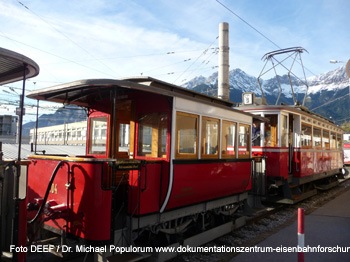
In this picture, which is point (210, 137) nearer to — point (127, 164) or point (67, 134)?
point (127, 164)

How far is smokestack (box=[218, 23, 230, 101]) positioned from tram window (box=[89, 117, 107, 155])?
1121 centimetres

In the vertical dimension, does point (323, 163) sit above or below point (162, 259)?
above

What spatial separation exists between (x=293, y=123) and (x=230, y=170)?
5.18 metres

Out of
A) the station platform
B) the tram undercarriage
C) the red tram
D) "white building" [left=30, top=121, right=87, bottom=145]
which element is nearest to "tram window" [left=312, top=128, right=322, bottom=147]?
the tram undercarriage

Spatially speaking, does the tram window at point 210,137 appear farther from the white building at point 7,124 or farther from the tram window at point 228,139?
→ the white building at point 7,124

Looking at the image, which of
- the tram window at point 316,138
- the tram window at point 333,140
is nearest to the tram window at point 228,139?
the tram window at point 316,138

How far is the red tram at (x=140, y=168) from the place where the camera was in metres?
4.33

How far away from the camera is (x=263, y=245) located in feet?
20.2

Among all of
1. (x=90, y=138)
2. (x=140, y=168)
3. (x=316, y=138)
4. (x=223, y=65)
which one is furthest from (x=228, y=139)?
(x=223, y=65)

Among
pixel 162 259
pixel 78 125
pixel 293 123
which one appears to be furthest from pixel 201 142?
pixel 78 125

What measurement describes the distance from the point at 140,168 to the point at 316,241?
430 centimetres

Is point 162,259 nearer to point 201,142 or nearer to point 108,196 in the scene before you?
point 108,196

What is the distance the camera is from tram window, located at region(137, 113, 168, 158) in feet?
17.5

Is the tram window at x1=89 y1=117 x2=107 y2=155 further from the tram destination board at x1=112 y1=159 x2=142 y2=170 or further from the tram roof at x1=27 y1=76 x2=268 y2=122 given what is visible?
the tram destination board at x1=112 y1=159 x2=142 y2=170
